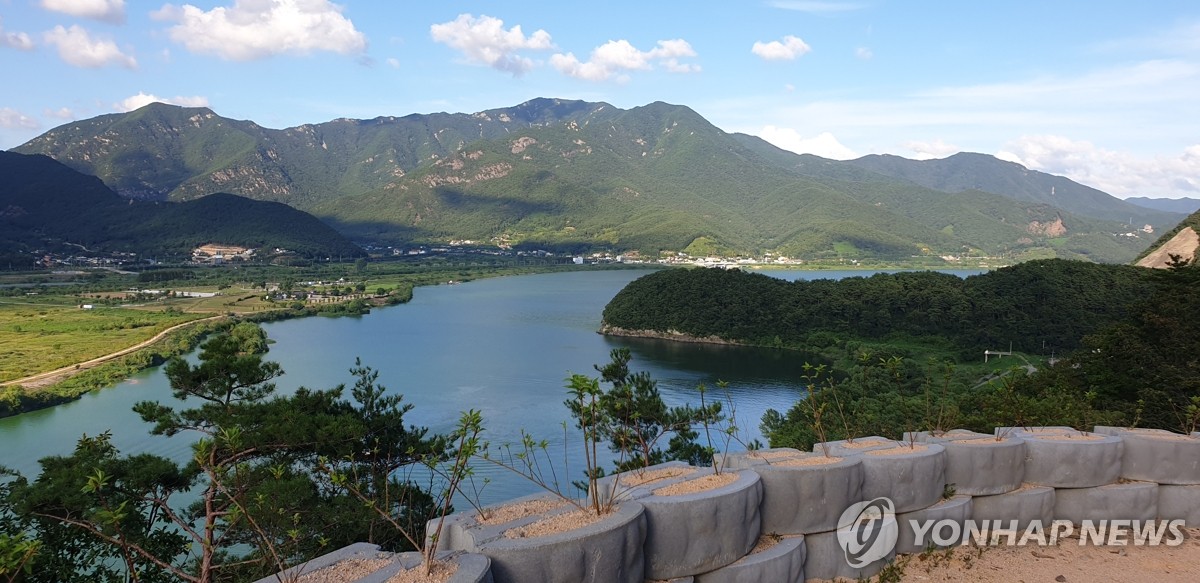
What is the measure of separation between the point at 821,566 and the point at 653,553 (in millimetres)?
979

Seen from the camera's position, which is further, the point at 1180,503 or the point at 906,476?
the point at 1180,503

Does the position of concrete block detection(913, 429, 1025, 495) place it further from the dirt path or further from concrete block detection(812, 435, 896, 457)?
the dirt path

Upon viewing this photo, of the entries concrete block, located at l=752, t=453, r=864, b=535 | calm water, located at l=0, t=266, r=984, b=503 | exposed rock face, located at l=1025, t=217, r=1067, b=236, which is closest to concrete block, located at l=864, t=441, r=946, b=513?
concrete block, located at l=752, t=453, r=864, b=535

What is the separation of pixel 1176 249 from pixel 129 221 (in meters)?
112

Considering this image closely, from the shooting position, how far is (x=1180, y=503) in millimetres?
3848

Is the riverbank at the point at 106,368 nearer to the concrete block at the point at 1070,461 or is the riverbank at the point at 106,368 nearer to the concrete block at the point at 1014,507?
the concrete block at the point at 1014,507

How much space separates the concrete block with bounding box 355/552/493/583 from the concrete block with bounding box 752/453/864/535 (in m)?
1.32

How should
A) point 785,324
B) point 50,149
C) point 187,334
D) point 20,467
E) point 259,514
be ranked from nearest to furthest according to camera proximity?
point 259,514
point 20,467
point 187,334
point 785,324
point 50,149

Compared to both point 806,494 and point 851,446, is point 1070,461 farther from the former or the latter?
point 806,494

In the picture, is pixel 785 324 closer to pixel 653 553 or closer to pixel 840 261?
pixel 653 553

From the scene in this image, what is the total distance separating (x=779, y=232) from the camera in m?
127

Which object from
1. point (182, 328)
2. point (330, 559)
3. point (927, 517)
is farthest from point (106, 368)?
point (927, 517)

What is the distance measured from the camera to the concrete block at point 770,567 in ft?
9.16

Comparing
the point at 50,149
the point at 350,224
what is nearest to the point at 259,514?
the point at 350,224
